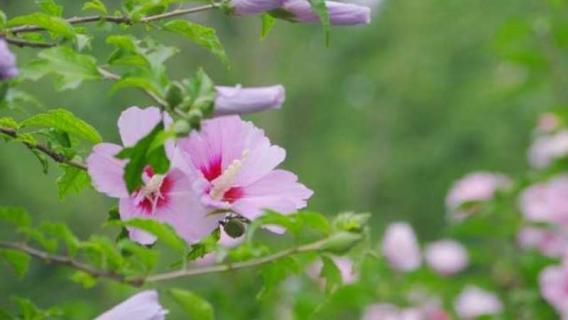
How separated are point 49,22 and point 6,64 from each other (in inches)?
5.2

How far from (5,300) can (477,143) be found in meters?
7.17

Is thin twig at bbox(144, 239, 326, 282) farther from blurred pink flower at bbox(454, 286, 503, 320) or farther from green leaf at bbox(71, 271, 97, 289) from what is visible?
blurred pink flower at bbox(454, 286, 503, 320)

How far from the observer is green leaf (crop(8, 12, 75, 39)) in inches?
38.1

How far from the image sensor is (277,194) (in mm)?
1011

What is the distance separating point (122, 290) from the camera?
248 centimetres

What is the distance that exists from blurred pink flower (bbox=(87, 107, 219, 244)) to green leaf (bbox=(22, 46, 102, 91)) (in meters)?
0.04

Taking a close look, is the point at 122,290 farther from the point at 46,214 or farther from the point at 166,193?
the point at 46,214

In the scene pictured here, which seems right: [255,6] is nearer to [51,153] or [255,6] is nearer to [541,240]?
[51,153]

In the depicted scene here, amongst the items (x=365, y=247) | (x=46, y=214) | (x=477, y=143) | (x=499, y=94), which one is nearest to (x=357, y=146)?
(x=477, y=143)

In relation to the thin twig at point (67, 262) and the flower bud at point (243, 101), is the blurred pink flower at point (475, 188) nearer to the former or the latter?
the thin twig at point (67, 262)

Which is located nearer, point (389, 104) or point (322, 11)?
point (322, 11)

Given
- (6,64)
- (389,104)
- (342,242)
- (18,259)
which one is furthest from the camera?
(389,104)

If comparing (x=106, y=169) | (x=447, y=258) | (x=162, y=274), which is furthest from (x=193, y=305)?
(x=447, y=258)

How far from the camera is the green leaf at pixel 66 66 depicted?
92 centimetres
